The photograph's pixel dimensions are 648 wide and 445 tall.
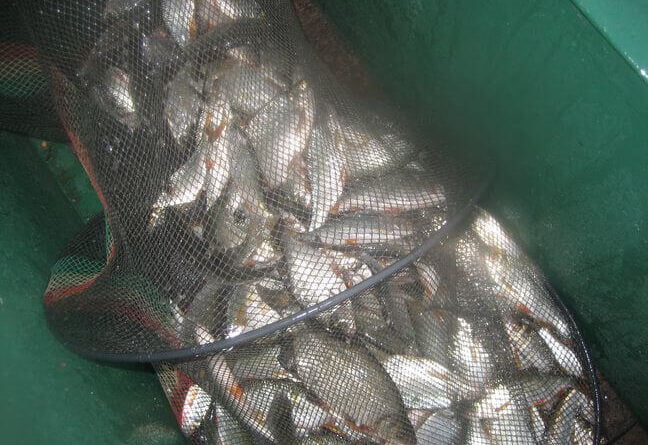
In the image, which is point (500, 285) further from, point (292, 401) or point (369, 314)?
point (292, 401)

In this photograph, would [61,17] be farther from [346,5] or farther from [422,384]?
[422,384]

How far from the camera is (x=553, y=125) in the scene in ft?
5.03

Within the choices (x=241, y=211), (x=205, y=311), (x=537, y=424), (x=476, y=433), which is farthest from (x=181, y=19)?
(x=537, y=424)

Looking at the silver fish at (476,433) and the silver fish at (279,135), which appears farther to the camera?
the silver fish at (476,433)

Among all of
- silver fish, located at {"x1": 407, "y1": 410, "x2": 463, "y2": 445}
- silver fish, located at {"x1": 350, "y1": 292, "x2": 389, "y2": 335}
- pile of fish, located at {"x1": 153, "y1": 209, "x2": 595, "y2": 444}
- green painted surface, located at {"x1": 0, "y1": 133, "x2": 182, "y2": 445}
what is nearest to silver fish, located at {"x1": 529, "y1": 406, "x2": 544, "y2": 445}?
pile of fish, located at {"x1": 153, "y1": 209, "x2": 595, "y2": 444}

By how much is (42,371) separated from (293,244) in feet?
2.68

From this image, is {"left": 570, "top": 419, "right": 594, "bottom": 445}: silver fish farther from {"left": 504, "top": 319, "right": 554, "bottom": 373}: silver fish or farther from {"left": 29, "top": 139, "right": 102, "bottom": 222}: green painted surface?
{"left": 29, "top": 139, "right": 102, "bottom": 222}: green painted surface

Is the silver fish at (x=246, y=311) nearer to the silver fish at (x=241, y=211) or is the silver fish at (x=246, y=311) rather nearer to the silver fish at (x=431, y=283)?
the silver fish at (x=241, y=211)

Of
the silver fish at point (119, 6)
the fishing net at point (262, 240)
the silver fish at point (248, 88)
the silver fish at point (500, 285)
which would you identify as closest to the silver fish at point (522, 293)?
the silver fish at point (500, 285)

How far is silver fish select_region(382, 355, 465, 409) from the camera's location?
1.59m

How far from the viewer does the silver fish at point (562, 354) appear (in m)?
1.78

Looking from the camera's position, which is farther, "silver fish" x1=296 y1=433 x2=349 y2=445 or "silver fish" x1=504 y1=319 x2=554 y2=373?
"silver fish" x1=504 y1=319 x2=554 y2=373

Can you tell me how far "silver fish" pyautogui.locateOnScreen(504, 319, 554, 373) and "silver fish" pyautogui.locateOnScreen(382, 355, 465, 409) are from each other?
0.88 ft

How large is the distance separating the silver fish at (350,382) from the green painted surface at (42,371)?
0.61m
